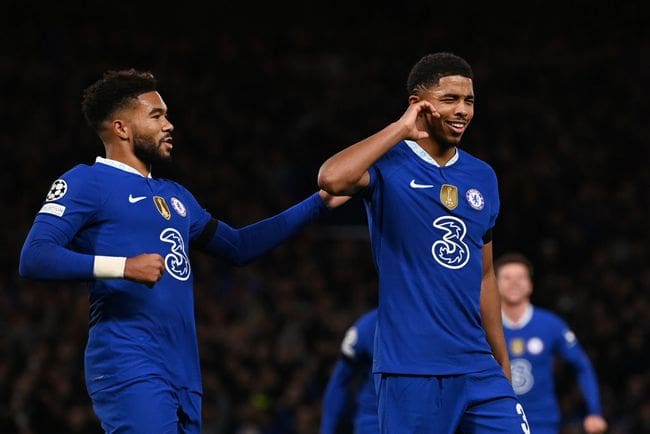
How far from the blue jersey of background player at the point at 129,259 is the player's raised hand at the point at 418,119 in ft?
3.42

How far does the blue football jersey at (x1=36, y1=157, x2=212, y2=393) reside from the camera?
14.3 feet

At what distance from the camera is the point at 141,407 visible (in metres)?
4.26

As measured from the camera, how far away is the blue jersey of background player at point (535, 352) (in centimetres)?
802

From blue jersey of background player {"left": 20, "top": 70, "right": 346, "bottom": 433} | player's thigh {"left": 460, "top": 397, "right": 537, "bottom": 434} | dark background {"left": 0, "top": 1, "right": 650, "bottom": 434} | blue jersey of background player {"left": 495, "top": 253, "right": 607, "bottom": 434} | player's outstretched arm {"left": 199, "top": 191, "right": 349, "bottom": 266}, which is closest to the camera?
blue jersey of background player {"left": 20, "top": 70, "right": 346, "bottom": 433}

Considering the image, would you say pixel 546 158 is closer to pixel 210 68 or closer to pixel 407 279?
pixel 210 68

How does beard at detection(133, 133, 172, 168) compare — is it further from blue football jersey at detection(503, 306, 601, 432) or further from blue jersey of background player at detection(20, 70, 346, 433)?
blue football jersey at detection(503, 306, 601, 432)

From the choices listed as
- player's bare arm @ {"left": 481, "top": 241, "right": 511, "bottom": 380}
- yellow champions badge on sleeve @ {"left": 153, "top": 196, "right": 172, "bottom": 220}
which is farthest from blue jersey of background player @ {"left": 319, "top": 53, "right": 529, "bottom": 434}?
yellow champions badge on sleeve @ {"left": 153, "top": 196, "right": 172, "bottom": 220}

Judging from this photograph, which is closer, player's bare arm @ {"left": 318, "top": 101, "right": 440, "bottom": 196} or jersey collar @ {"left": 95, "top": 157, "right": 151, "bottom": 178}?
player's bare arm @ {"left": 318, "top": 101, "right": 440, "bottom": 196}

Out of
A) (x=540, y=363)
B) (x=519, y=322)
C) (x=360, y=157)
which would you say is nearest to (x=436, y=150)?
(x=360, y=157)

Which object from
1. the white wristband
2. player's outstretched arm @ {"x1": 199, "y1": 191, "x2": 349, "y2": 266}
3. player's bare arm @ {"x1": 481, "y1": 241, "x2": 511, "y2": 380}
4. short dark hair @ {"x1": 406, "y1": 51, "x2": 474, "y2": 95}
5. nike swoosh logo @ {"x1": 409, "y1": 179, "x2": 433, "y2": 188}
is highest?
short dark hair @ {"x1": 406, "y1": 51, "x2": 474, "y2": 95}

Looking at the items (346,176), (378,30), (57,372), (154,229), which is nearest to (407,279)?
(346,176)

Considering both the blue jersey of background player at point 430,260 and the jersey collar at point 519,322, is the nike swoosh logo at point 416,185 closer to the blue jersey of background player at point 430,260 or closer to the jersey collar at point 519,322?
the blue jersey of background player at point 430,260

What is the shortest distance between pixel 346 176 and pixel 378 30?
1420 cm

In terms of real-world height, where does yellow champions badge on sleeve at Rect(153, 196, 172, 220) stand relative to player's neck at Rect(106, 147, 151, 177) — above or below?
below
